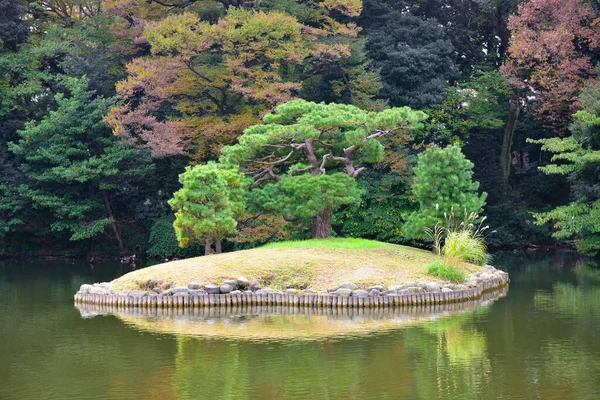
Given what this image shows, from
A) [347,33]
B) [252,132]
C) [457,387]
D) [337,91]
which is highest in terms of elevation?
[347,33]

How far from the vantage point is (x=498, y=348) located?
1252 cm

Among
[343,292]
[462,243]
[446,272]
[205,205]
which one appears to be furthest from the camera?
[205,205]

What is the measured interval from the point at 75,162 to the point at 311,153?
1093 cm

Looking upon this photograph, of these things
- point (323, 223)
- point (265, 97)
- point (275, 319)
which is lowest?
point (275, 319)

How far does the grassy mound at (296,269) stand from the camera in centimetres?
1745

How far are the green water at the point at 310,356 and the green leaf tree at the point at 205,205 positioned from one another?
12.2 ft

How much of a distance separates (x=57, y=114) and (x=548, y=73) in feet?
52.5

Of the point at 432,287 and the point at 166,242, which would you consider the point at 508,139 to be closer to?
the point at 166,242

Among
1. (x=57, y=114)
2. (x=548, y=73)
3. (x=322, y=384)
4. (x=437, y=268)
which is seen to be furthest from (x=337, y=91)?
(x=322, y=384)

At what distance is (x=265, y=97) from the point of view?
27234 millimetres

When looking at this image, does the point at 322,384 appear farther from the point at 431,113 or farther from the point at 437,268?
the point at 431,113

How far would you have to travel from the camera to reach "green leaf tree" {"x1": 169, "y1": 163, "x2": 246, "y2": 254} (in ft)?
64.7

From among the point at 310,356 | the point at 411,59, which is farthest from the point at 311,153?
the point at 310,356

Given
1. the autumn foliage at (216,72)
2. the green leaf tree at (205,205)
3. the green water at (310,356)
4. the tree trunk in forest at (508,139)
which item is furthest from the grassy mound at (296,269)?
the tree trunk in forest at (508,139)
